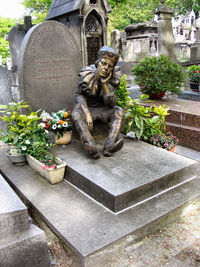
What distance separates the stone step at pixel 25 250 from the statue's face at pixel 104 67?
2412mm

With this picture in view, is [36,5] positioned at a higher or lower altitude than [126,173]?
higher

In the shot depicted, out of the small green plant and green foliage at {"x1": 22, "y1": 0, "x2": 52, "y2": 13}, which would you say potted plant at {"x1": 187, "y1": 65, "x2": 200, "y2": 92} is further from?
green foliage at {"x1": 22, "y1": 0, "x2": 52, "y2": 13}

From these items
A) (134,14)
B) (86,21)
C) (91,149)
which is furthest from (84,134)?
(134,14)

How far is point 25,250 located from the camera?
8.25 feet

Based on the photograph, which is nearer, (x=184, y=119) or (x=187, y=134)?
(x=187, y=134)

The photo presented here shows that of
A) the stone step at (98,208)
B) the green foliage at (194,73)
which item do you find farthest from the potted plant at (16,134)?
the green foliage at (194,73)

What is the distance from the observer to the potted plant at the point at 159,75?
21.2ft

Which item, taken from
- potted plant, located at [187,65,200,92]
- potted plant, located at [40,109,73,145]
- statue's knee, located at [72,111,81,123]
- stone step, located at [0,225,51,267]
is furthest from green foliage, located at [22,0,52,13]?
stone step, located at [0,225,51,267]

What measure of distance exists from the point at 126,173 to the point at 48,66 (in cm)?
272

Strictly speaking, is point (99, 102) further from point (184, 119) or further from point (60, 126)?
point (184, 119)

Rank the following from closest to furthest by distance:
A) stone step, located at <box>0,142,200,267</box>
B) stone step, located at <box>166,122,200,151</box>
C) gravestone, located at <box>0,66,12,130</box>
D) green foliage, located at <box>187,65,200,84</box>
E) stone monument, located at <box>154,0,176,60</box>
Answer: stone step, located at <box>0,142,200,267</box> < stone step, located at <box>166,122,200,151</box> < gravestone, located at <box>0,66,12,130</box> < green foliage, located at <box>187,65,200,84</box> < stone monument, located at <box>154,0,176,60</box>

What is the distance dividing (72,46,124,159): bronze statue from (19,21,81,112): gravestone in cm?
103

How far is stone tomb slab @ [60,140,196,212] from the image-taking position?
127 inches

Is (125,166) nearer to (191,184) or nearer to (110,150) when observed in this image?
(110,150)
